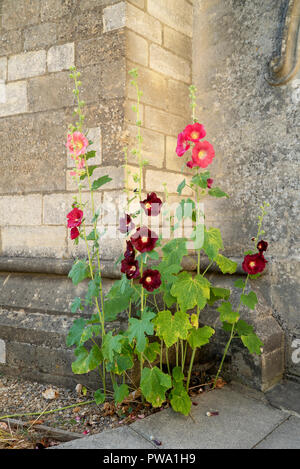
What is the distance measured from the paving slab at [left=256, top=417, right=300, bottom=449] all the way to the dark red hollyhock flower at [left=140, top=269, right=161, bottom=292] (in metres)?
0.83

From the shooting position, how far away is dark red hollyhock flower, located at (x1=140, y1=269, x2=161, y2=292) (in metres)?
1.81

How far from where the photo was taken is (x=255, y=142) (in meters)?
2.66

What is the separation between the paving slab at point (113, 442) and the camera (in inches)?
64.9

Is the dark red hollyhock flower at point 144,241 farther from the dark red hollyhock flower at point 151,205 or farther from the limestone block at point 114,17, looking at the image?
the limestone block at point 114,17

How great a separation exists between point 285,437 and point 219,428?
0.30m

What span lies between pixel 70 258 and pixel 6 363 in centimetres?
82

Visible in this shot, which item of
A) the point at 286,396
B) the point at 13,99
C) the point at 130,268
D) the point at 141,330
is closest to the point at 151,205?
the point at 130,268

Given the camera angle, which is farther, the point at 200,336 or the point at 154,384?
the point at 200,336

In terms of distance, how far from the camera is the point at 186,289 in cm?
183

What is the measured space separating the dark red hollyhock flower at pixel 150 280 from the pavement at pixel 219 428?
2.11 feet

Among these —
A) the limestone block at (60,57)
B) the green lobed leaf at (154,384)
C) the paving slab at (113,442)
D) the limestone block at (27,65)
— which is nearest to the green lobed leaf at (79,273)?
the green lobed leaf at (154,384)

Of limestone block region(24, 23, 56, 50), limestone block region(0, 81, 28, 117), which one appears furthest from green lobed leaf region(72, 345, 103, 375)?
limestone block region(24, 23, 56, 50)

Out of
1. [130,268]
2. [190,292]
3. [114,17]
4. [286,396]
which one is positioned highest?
[114,17]

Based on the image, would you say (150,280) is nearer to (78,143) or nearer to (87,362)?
(87,362)
